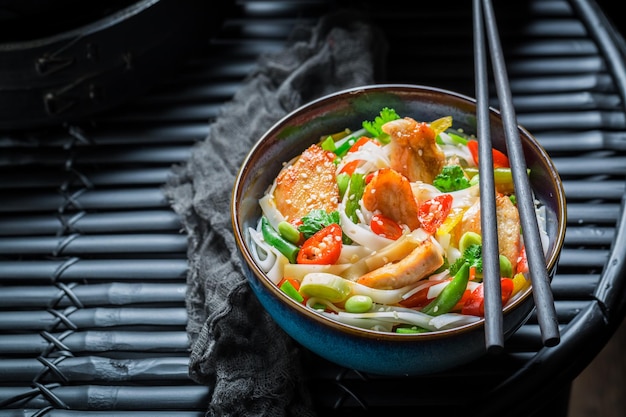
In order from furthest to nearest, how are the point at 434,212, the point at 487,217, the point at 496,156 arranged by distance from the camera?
the point at 496,156, the point at 434,212, the point at 487,217

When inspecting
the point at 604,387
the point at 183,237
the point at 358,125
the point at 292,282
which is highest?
the point at 358,125

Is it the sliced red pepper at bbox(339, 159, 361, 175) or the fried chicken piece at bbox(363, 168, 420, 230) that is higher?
the sliced red pepper at bbox(339, 159, 361, 175)

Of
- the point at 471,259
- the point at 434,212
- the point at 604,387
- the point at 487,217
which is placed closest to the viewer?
the point at 487,217

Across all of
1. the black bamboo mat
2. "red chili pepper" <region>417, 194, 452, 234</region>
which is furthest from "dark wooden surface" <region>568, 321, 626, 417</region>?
"red chili pepper" <region>417, 194, 452, 234</region>

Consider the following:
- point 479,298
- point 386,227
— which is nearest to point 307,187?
point 386,227

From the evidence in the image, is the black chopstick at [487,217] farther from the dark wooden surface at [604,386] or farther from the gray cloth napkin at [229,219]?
the dark wooden surface at [604,386]

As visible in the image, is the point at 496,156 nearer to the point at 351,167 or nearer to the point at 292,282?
the point at 351,167

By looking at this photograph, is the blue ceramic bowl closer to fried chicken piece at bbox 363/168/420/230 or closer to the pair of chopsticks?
the pair of chopsticks

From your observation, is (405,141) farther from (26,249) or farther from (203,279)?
(26,249)
